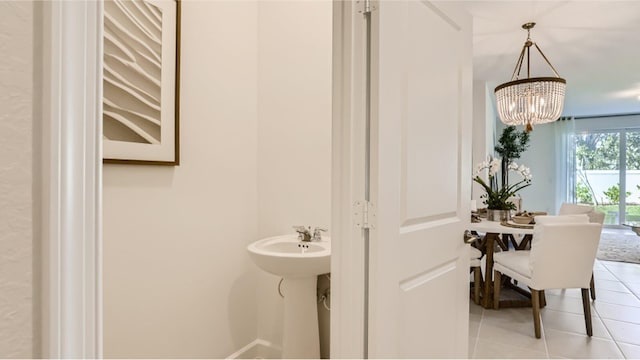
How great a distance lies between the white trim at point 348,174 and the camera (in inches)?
48.4


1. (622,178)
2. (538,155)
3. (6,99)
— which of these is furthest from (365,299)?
(622,178)

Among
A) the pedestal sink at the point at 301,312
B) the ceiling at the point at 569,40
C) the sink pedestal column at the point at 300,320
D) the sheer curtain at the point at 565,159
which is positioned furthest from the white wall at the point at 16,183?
the sheer curtain at the point at 565,159

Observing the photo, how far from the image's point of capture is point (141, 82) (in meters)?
1.59

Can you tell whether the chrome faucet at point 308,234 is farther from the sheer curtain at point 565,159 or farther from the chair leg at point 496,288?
the sheer curtain at point 565,159

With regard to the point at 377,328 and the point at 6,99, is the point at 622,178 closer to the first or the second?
the point at 377,328

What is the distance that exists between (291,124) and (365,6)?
101 centimetres

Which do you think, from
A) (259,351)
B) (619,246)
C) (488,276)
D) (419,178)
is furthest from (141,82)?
(619,246)

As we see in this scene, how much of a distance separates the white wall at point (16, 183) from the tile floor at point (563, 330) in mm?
2512

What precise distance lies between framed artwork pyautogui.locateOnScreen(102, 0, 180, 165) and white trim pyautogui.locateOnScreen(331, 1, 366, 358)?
883mm

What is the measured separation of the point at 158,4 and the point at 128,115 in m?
0.55

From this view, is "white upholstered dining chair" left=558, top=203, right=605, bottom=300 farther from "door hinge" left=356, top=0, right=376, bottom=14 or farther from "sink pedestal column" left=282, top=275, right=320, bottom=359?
"door hinge" left=356, top=0, right=376, bottom=14

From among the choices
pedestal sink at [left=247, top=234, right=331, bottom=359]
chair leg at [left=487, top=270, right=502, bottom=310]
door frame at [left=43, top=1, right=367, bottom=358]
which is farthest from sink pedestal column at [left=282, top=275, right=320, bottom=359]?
chair leg at [left=487, top=270, right=502, bottom=310]

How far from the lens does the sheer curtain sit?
8016mm

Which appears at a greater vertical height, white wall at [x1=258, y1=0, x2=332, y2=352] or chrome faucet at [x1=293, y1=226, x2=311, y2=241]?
white wall at [x1=258, y1=0, x2=332, y2=352]
